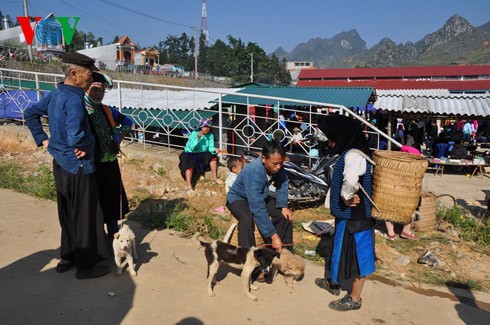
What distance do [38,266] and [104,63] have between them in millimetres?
38242

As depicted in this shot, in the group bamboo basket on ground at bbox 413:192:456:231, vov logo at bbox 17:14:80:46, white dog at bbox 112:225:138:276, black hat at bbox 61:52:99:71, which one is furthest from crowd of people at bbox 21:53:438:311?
vov logo at bbox 17:14:80:46

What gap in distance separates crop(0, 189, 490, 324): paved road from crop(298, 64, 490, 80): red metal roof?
125 ft

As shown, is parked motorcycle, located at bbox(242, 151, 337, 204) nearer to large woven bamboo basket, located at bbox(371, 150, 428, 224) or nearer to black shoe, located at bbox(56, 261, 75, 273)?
→ large woven bamboo basket, located at bbox(371, 150, 428, 224)

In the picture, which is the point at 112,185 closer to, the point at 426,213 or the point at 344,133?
the point at 344,133

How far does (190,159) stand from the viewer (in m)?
6.36

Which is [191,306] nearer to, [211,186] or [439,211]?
[211,186]

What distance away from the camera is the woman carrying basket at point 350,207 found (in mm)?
2836

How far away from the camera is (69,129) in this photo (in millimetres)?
2861

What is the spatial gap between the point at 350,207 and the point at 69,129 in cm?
232

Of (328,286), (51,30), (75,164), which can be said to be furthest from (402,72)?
(75,164)

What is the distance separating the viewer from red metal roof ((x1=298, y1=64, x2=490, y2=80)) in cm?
3731

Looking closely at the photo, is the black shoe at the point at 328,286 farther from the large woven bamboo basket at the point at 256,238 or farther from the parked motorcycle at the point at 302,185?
the parked motorcycle at the point at 302,185

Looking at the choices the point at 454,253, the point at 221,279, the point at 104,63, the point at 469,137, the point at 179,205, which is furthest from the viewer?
the point at 104,63

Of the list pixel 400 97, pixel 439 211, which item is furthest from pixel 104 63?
pixel 439 211
